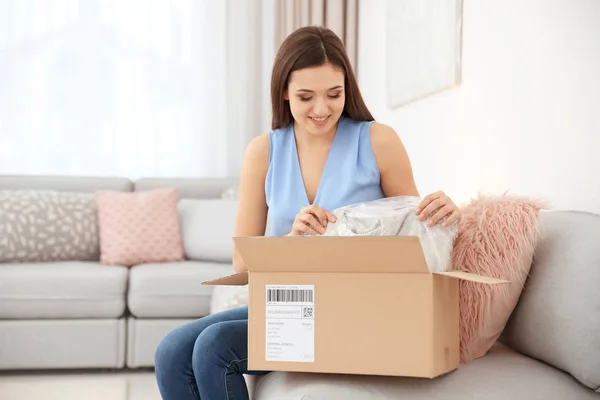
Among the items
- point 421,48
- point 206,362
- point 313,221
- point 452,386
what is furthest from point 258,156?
point 421,48

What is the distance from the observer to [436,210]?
1.38 metres

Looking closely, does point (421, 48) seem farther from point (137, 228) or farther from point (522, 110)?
point (137, 228)

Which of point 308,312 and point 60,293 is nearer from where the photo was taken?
point 308,312

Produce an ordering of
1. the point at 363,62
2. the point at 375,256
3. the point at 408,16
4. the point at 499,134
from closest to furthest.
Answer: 1. the point at 375,256
2. the point at 499,134
3. the point at 408,16
4. the point at 363,62

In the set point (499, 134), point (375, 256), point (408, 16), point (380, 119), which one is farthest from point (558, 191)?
point (380, 119)

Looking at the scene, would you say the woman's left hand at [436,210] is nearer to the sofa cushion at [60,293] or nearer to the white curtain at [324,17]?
the sofa cushion at [60,293]

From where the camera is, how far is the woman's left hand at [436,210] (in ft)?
4.48

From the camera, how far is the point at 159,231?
11.8 feet

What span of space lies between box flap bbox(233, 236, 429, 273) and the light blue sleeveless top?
0.39 m

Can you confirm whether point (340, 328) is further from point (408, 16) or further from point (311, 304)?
point (408, 16)

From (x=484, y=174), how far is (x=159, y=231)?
5.59 ft

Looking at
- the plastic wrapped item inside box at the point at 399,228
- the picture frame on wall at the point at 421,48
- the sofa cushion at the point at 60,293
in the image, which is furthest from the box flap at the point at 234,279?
the sofa cushion at the point at 60,293

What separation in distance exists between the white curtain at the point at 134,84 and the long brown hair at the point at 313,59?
2713mm

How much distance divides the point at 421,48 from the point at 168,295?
146cm
